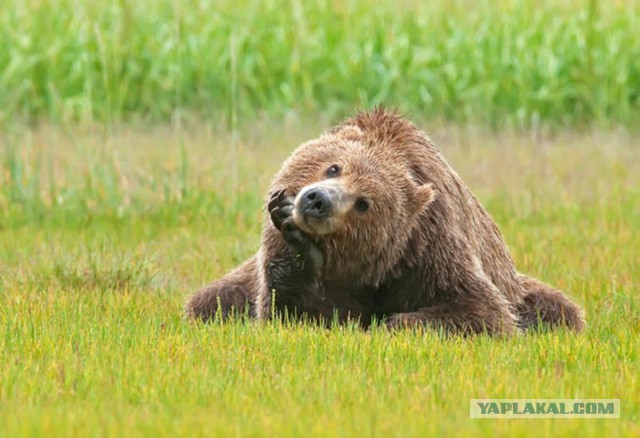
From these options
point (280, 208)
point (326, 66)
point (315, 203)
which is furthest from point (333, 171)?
point (326, 66)

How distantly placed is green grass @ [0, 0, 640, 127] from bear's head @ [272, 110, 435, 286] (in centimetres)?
811

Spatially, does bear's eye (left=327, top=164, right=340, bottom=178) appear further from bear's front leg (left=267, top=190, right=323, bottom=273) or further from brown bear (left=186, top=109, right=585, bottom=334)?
bear's front leg (left=267, top=190, right=323, bottom=273)

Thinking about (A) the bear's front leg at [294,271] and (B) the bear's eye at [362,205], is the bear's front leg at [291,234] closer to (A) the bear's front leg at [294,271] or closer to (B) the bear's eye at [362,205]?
(A) the bear's front leg at [294,271]

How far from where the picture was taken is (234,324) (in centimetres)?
677

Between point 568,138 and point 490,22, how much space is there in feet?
8.34

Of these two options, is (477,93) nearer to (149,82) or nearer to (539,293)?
(149,82)

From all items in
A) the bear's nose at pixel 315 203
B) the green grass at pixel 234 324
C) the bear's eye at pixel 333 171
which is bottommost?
the green grass at pixel 234 324

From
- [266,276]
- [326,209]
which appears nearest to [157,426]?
[326,209]

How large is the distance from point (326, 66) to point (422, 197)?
9.67 m

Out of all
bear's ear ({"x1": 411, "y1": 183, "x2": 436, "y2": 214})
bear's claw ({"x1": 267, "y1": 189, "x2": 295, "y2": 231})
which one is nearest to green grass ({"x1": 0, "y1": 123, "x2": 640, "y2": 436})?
bear's claw ({"x1": 267, "y1": 189, "x2": 295, "y2": 231})

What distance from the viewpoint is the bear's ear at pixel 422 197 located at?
21.2 feet

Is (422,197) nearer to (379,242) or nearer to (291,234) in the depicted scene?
(379,242)

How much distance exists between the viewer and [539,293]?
744cm

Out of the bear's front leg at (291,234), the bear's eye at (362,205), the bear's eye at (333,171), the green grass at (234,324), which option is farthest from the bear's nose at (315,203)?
the green grass at (234,324)
